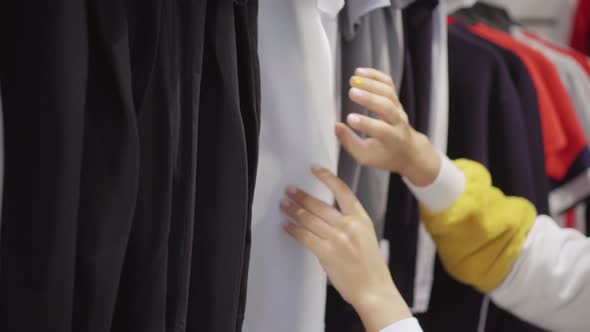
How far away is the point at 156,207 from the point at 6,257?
0.12 meters

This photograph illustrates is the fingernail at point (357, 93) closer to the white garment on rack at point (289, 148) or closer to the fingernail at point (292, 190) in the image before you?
the white garment on rack at point (289, 148)

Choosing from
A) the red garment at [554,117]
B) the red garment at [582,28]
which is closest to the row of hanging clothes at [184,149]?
the red garment at [554,117]

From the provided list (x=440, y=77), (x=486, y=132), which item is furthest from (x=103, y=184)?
(x=486, y=132)

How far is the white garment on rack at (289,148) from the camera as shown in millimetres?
534

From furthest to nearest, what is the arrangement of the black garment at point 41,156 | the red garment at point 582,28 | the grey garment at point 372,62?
the red garment at point 582,28 < the grey garment at point 372,62 < the black garment at point 41,156

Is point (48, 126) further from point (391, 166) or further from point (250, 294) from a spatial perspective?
point (391, 166)

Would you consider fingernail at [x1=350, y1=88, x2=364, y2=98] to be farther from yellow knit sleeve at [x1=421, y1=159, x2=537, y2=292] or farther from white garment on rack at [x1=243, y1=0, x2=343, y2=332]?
yellow knit sleeve at [x1=421, y1=159, x2=537, y2=292]

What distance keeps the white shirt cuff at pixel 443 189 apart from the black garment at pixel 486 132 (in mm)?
155

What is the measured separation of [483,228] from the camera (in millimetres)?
700

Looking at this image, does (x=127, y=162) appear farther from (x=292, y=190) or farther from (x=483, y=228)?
(x=483, y=228)

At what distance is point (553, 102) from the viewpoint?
3.01ft

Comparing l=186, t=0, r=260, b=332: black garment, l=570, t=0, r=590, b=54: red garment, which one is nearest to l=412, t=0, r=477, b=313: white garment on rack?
l=186, t=0, r=260, b=332: black garment

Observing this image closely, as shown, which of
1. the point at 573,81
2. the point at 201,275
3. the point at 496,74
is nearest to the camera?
the point at 201,275

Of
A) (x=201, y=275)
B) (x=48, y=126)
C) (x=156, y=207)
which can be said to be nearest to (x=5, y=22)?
(x=48, y=126)
